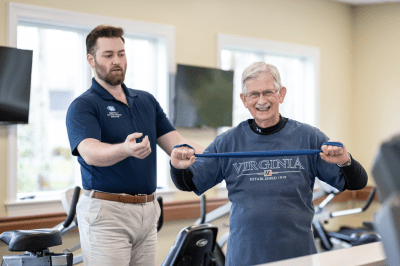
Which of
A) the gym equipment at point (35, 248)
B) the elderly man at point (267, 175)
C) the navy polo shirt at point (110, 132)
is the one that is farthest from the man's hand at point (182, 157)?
the gym equipment at point (35, 248)

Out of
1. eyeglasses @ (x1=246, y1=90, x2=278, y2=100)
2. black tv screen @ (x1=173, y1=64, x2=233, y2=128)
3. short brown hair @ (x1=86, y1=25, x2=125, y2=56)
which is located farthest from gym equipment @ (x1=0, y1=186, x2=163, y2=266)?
black tv screen @ (x1=173, y1=64, x2=233, y2=128)

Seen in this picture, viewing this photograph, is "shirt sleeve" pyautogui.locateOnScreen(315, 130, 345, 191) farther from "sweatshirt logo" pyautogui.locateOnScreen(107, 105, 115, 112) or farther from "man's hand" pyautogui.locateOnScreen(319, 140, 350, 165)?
"sweatshirt logo" pyautogui.locateOnScreen(107, 105, 115, 112)

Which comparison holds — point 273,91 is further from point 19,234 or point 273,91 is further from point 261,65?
point 19,234

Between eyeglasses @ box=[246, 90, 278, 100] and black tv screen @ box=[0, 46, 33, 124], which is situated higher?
black tv screen @ box=[0, 46, 33, 124]

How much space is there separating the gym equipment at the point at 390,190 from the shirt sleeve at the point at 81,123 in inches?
67.1

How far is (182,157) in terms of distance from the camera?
1740 millimetres

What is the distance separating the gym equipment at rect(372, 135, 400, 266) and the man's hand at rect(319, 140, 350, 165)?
109cm

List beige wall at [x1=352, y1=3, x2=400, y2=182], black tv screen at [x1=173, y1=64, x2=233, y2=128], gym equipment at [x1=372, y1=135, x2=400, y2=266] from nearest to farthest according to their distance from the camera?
gym equipment at [x1=372, y1=135, x2=400, y2=266] < black tv screen at [x1=173, y1=64, x2=233, y2=128] < beige wall at [x1=352, y1=3, x2=400, y2=182]

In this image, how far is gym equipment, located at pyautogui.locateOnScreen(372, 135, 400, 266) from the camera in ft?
1.52

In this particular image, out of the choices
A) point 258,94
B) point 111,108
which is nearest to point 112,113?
point 111,108

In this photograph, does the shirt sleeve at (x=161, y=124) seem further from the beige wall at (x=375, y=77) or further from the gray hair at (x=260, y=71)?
the beige wall at (x=375, y=77)

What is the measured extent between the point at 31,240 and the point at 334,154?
5.75 ft

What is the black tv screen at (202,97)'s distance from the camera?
15.0 feet

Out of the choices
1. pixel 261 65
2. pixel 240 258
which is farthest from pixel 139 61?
pixel 240 258
